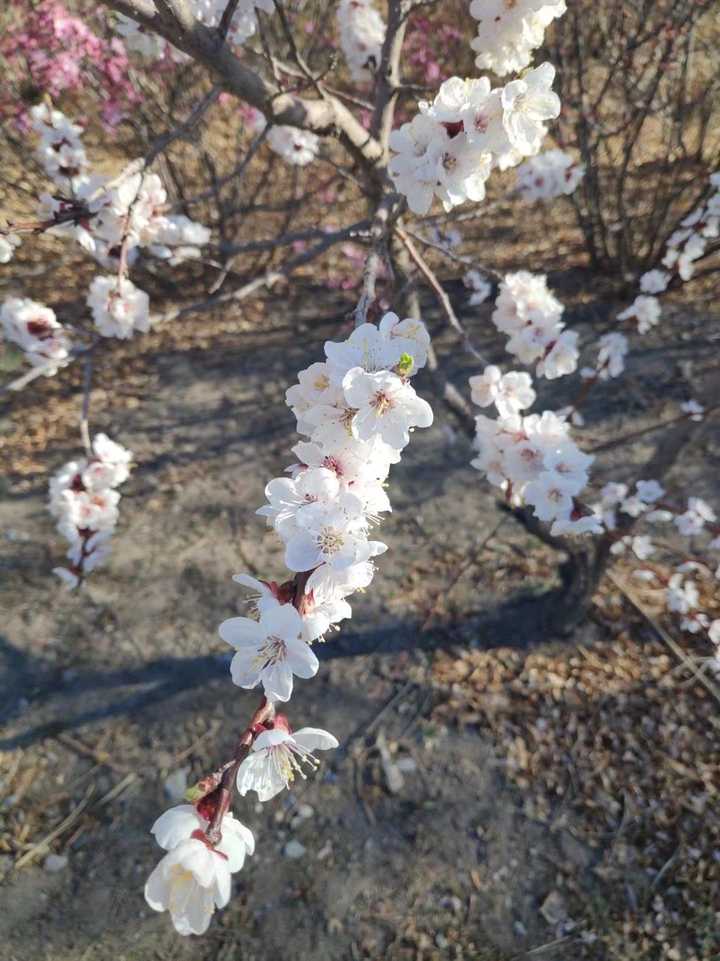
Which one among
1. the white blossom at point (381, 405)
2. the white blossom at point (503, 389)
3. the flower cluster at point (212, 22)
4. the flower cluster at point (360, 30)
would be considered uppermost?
the flower cluster at point (360, 30)

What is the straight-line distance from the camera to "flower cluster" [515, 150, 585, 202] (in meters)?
2.50

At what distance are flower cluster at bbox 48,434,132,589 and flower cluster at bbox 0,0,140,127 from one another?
2.24 metres

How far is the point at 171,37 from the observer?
1.15m

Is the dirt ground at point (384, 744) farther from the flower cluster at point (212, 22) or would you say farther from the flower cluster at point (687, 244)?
the flower cluster at point (212, 22)

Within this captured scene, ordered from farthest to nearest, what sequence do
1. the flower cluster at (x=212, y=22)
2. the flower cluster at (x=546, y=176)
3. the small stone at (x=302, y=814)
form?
the flower cluster at (x=546, y=176) < the small stone at (x=302, y=814) < the flower cluster at (x=212, y=22)

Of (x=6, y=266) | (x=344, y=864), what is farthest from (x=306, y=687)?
(x=6, y=266)

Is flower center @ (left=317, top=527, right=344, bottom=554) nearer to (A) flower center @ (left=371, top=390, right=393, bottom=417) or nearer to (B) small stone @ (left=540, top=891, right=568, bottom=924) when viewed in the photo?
(A) flower center @ (left=371, top=390, right=393, bottom=417)

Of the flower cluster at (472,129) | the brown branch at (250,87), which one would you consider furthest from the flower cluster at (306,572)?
the brown branch at (250,87)

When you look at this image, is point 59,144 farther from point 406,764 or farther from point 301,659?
point 406,764

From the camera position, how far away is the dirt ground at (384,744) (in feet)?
6.16

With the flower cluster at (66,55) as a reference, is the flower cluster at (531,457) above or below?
below

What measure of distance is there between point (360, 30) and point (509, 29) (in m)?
Answer: 1.11

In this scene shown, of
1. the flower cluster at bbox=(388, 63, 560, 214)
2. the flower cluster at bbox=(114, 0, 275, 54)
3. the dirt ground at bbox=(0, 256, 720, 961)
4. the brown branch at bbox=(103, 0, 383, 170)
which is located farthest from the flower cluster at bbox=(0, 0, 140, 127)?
the flower cluster at bbox=(388, 63, 560, 214)

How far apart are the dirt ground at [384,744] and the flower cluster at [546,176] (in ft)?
4.02
